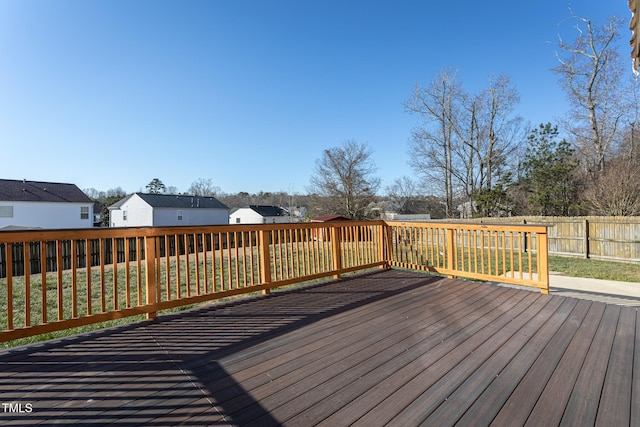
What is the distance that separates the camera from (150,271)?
2977mm

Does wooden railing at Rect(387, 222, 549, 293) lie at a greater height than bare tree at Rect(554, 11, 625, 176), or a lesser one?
lesser

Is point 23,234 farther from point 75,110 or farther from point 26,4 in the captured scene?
point 75,110

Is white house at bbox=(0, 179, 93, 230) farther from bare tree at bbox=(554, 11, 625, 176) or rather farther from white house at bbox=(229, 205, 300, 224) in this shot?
bare tree at bbox=(554, 11, 625, 176)

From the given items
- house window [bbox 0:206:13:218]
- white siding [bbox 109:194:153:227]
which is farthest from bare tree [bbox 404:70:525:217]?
house window [bbox 0:206:13:218]

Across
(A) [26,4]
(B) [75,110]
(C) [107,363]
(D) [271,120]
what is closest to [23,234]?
(C) [107,363]

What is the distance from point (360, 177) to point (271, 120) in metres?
8.31

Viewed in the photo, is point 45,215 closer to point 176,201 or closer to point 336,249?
point 176,201

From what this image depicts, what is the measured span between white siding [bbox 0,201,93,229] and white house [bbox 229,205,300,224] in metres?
15.7

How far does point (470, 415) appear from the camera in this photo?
4.92ft

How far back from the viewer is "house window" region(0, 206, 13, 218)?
19842 millimetres

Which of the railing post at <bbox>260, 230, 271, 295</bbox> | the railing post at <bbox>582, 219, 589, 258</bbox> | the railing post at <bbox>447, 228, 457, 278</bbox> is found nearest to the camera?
the railing post at <bbox>260, 230, 271, 295</bbox>

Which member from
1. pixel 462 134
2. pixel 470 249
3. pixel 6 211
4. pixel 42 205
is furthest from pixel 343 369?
pixel 42 205

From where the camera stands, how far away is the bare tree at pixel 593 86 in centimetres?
1402

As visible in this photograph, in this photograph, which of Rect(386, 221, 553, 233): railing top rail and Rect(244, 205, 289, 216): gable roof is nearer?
Rect(386, 221, 553, 233): railing top rail
